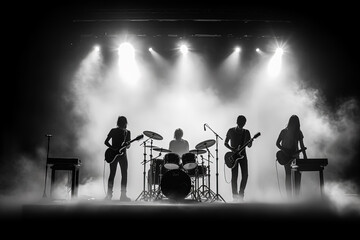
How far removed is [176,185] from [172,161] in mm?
630

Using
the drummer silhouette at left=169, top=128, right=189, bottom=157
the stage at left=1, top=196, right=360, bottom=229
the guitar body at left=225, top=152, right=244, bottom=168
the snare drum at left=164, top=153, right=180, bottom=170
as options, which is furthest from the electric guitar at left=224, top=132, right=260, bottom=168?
the stage at left=1, top=196, right=360, bottom=229

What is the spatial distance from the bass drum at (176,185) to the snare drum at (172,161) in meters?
0.47

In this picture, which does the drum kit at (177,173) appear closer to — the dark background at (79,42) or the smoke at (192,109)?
the smoke at (192,109)

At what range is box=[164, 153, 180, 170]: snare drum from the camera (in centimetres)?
683

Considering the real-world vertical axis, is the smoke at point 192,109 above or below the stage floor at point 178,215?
above

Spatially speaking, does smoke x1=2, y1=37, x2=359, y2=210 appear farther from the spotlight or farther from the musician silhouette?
the musician silhouette

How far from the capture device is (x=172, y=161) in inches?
269

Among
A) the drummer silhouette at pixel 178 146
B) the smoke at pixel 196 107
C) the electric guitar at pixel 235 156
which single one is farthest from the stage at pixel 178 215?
the smoke at pixel 196 107

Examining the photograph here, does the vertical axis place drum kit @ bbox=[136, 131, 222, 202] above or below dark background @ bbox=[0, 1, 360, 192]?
below

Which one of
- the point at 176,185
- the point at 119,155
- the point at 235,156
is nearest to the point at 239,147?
the point at 235,156

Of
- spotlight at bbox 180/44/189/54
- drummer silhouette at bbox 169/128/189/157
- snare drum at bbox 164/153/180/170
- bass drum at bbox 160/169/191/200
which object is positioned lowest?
bass drum at bbox 160/169/191/200

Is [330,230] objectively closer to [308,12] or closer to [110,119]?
[308,12]

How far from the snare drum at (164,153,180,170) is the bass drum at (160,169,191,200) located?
47 centimetres

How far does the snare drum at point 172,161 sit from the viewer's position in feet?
22.4
